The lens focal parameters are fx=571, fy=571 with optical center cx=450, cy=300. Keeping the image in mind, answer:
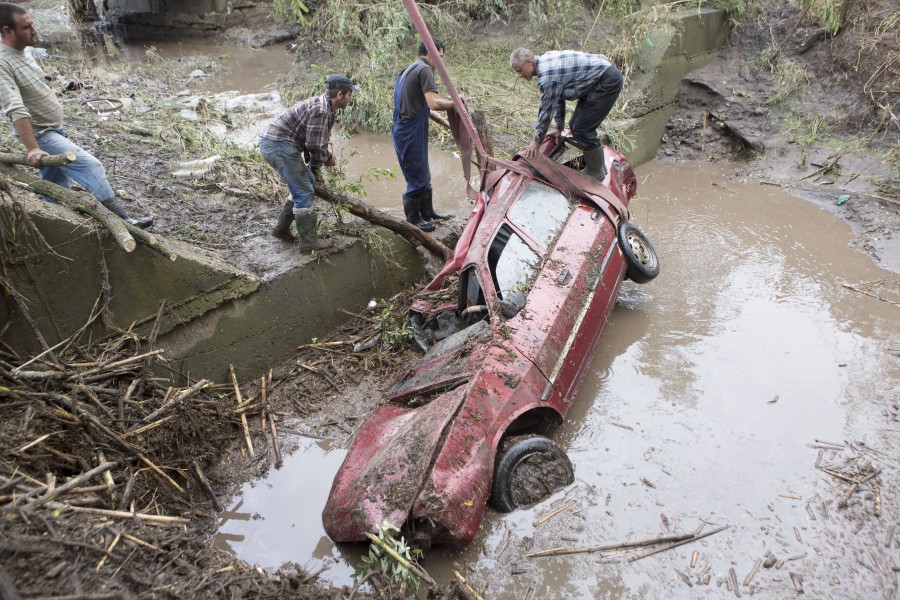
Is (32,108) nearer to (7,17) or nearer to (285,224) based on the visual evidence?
(7,17)

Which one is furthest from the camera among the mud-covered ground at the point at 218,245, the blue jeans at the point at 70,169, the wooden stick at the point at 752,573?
the blue jeans at the point at 70,169

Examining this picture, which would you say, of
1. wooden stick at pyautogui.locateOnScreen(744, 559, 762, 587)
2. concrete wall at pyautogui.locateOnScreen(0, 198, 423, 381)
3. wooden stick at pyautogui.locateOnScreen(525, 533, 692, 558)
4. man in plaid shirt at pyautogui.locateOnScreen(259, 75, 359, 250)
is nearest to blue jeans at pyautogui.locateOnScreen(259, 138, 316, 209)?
man in plaid shirt at pyautogui.locateOnScreen(259, 75, 359, 250)

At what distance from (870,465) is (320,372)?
4440 millimetres

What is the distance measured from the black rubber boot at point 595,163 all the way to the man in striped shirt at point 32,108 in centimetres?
444

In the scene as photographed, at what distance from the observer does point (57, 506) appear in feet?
9.87

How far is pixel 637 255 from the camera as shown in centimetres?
554

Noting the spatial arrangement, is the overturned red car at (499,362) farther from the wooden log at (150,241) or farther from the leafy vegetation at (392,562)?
the wooden log at (150,241)

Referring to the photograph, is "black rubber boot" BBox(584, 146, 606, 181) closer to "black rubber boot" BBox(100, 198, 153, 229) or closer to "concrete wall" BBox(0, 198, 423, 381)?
"concrete wall" BBox(0, 198, 423, 381)

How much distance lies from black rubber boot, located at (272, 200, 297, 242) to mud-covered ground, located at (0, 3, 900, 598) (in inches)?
7.6

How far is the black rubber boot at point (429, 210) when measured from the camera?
6.49 metres

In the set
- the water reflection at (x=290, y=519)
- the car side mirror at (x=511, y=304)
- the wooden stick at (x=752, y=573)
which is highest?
the car side mirror at (x=511, y=304)

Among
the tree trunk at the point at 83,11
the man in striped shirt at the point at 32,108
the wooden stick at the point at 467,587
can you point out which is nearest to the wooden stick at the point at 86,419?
the man in striped shirt at the point at 32,108

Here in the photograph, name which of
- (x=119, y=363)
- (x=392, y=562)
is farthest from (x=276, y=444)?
(x=392, y=562)

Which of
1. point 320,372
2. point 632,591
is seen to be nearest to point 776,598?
point 632,591
